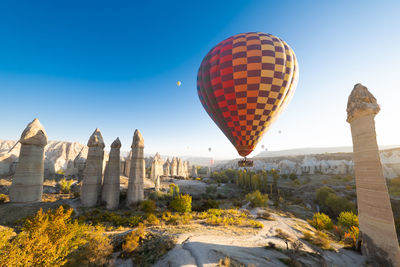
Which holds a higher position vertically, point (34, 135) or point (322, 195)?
point (34, 135)

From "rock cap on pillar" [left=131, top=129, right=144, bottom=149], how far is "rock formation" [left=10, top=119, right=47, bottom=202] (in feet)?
29.0

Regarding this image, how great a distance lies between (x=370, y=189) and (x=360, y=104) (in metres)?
4.46

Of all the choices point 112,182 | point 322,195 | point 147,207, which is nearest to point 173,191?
point 147,207

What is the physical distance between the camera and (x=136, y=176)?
20797mm

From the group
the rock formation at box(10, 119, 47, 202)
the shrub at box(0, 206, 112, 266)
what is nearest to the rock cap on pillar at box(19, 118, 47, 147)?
the rock formation at box(10, 119, 47, 202)

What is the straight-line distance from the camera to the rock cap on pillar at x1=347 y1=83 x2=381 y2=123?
852 centimetres

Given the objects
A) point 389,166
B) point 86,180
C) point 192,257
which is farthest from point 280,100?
point 389,166

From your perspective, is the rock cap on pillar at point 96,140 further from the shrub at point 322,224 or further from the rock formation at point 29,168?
the shrub at point 322,224

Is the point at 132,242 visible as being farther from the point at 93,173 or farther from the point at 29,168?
the point at 93,173

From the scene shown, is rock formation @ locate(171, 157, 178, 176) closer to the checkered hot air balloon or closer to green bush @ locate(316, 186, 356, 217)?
green bush @ locate(316, 186, 356, 217)

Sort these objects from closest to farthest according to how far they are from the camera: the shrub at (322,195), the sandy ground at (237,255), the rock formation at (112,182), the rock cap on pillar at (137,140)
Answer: the sandy ground at (237,255)
the rock formation at (112,182)
the rock cap on pillar at (137,140)
the shrub at (322,195)

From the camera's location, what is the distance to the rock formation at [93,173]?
18094mm

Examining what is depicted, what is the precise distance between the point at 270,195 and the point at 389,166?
30.0 m

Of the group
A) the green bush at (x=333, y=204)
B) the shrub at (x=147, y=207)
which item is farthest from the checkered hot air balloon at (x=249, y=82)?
the green bush at (x=333, y=204)
